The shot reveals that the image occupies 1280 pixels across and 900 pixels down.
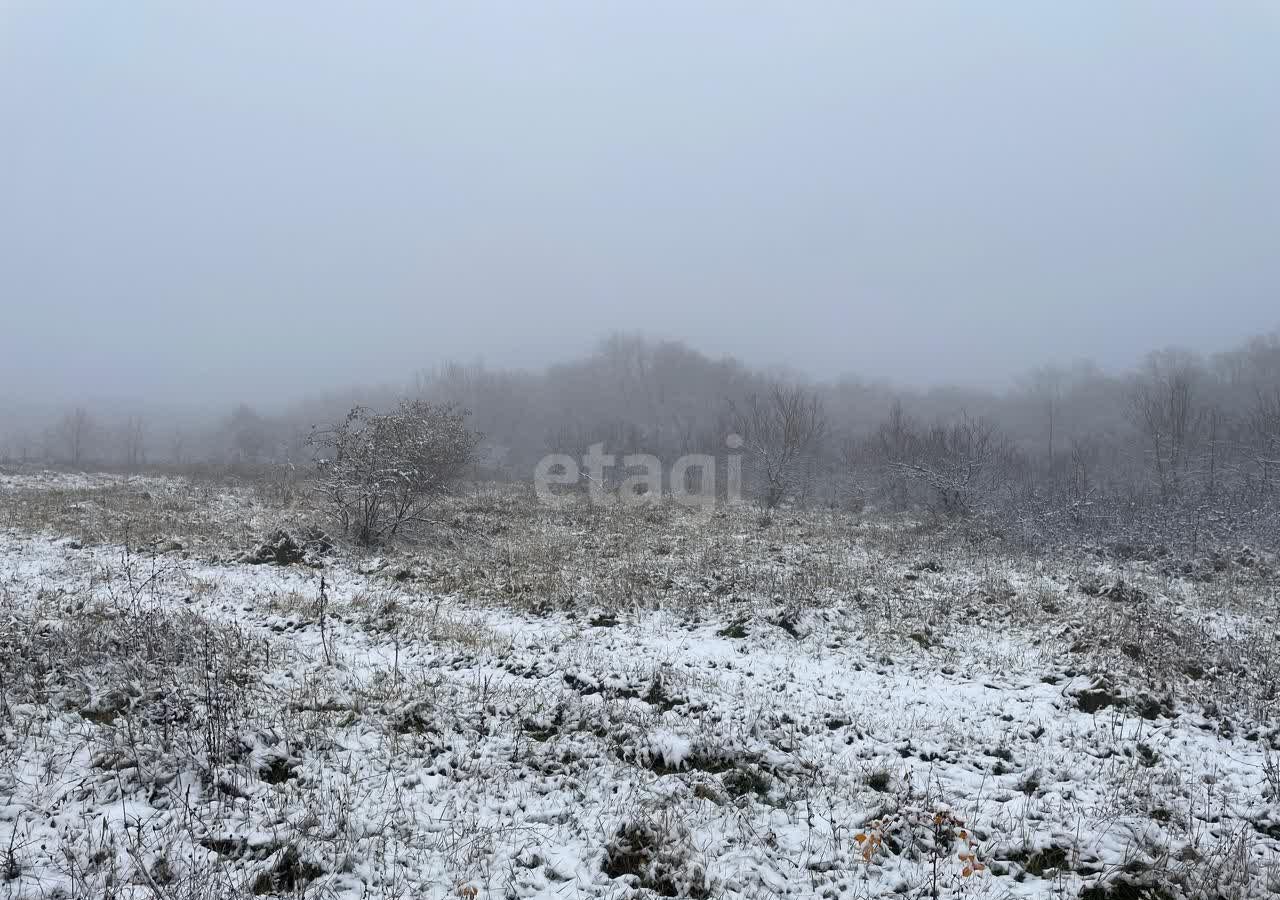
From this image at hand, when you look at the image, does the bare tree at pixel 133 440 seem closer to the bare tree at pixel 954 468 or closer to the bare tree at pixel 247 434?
the bare tree at pixel 247 434

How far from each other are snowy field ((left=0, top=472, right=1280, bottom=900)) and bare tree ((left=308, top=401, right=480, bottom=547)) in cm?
336

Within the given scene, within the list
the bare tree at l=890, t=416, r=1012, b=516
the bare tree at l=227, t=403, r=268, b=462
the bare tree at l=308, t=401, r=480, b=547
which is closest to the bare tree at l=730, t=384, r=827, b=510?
the bare tree at l=890, t=416, r=1012, b=516

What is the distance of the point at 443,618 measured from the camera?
9.53 m

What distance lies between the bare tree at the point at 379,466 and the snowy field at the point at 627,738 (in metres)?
3.36

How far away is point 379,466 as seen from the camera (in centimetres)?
1495

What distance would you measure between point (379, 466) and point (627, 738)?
37.7 feet

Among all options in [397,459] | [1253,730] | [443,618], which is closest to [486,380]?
[397,459]

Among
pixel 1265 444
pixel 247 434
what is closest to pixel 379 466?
pixel 1265 444

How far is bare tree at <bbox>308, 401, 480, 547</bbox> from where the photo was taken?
14.8 meters

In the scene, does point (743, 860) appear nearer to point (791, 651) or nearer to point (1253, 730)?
point (791, 651)

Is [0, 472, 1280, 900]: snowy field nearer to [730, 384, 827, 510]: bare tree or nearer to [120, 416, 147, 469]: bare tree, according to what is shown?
[730, 384, 827, 510]: bare tree

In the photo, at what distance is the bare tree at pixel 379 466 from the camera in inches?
583

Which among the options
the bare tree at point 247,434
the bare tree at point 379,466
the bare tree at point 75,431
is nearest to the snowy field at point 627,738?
the bare tree at point 379,466

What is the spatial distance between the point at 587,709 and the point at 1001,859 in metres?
3.73
